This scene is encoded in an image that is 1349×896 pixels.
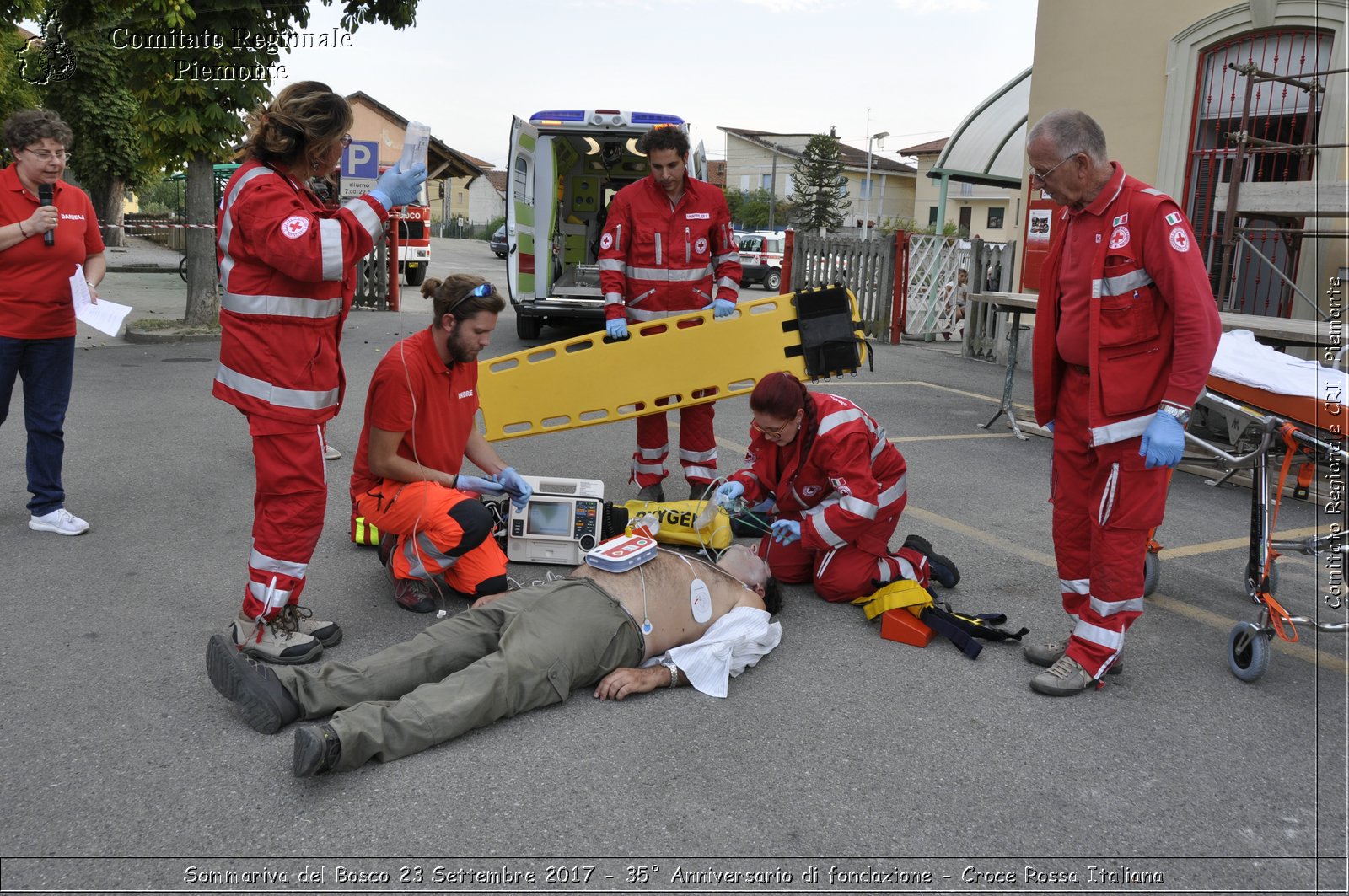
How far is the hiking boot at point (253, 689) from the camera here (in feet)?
9.98

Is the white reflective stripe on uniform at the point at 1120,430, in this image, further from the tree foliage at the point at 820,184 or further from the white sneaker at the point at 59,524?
the tree foliage at the point at 820,184

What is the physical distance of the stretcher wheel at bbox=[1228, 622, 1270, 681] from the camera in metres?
3.75

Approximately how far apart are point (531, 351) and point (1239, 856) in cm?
418

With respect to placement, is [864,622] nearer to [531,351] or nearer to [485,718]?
[485,718]

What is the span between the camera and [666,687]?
11.7 feet

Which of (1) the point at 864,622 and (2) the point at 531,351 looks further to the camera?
(2) the point at 531,351

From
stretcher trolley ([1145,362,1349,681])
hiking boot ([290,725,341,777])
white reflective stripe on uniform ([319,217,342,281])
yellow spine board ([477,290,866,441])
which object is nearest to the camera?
hiking boot ([290,725,341,777])

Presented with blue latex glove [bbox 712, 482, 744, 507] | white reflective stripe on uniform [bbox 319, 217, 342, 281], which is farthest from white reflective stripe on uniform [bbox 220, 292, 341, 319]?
blue latex glove [bbox 712, 482, 744, 507]

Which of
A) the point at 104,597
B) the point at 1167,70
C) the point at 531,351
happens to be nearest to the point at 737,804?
the point at 104,597

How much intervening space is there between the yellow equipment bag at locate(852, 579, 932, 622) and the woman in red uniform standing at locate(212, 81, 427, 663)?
2268mm

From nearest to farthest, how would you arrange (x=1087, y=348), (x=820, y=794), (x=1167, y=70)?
(x=820, y=794), (x=1087, y=348), (x=1167, y=70)

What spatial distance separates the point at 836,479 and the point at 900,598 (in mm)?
566

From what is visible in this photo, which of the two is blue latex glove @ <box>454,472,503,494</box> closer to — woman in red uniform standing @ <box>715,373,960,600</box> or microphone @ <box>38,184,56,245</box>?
woman in red uniform standing @ <box>715,373,960,600</box>

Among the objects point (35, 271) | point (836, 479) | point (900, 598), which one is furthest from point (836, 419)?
point (35, 271)
